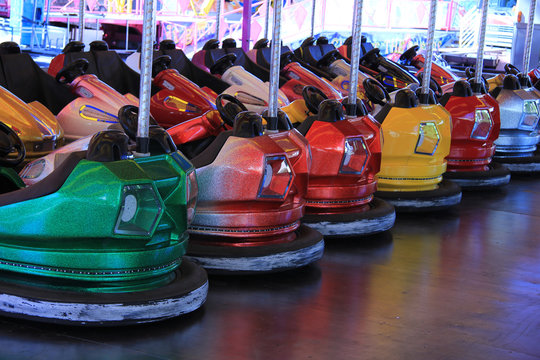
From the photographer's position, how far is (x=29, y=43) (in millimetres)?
8555

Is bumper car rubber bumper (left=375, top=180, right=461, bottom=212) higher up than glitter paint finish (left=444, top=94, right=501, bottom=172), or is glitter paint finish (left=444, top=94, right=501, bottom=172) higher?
glitter paint finish (left=444, top=94, right=501, bottom=172)

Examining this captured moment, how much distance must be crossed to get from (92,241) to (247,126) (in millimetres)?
652

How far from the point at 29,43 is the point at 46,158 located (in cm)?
691

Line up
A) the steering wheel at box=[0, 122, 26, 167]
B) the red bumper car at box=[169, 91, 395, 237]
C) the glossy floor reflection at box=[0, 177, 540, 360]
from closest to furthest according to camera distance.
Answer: the glossy floor reflection at box=[0, 177, 540, 360], the steering wheel at box=[0, 122, 26, 167], the red bumper car at box=[169, 91, 395, 237]

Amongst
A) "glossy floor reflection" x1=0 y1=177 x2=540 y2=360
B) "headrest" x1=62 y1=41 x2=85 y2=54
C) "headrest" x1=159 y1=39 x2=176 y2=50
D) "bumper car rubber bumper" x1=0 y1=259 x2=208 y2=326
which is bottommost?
"glossy floor reflection" x1=0 y1=177 x2=540 y2=360

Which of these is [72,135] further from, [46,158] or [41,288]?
[41,288]

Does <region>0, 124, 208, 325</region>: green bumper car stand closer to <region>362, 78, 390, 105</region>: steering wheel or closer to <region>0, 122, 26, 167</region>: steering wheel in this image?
<region>0, 122, 26, 167</region>: steering wheel

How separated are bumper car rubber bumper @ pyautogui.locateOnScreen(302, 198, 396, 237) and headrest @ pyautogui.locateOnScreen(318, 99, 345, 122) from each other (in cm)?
31

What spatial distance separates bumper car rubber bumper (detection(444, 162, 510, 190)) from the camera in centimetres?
350

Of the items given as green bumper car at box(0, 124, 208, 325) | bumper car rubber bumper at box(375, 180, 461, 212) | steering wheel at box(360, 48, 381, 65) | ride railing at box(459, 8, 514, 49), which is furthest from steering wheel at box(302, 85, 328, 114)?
ride railing at box(459, 8, 514, 49)

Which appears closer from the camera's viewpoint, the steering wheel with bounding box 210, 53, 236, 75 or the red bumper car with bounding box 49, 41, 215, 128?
the red bumper car with bounding box 49, 41, 215, 128

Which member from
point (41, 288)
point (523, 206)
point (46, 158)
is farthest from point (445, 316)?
point (523, 206)

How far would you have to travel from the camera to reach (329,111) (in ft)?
8.28

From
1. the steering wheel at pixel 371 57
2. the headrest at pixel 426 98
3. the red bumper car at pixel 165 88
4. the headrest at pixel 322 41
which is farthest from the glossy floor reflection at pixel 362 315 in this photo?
the headrest at pixel 322 41
